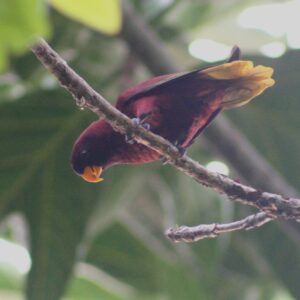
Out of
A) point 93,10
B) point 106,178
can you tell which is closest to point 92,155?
point 93,10

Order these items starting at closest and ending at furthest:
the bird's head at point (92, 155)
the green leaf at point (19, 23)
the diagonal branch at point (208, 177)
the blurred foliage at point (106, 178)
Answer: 1. the green leaf at point (19, 23)
2. the diagonal branch at point (208, 177)
3. the bird's head at point (92, 155)
4. the blurred foliage at point (106, 178)

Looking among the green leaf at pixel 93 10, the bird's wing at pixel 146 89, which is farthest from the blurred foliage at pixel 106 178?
the green leaf at pixel 93 10

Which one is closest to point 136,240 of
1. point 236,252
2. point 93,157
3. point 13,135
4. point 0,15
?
point 236,252

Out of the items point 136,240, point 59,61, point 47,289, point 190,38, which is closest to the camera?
point 59,61

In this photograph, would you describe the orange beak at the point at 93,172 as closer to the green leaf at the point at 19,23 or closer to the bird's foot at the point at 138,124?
the bird's foot at the point at 138,124

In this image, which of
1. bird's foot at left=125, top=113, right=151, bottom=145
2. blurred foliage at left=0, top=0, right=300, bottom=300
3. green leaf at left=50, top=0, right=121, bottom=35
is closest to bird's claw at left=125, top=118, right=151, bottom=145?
bird's foot at left=125, top=113, right=151, bottom=145

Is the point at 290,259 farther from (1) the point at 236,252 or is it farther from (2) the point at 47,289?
(2) the point at 47,289

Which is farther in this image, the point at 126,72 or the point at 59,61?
the point at 126,72
